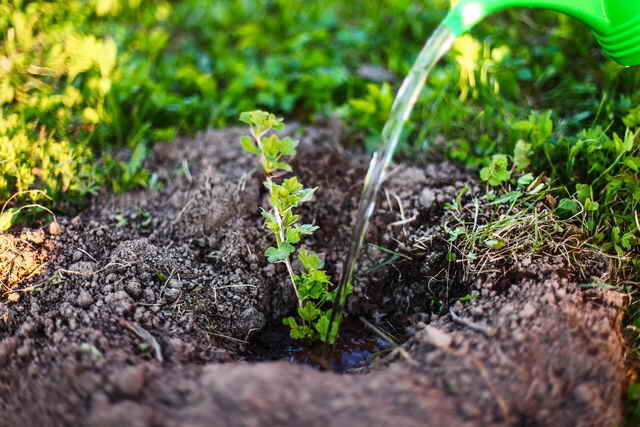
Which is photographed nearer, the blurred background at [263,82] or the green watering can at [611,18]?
the green watering can at [611,18]

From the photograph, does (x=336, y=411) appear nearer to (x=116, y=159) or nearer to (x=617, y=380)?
(x=617, y=380)

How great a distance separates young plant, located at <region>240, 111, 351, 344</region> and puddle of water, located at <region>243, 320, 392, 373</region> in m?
0.05

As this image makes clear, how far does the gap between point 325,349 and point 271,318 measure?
25cm

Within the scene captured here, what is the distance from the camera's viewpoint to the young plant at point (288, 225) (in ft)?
5.49

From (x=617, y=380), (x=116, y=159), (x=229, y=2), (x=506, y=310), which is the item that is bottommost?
(x=617, y=380)

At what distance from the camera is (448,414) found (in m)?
1.32

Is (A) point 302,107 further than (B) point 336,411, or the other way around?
(A) point 302,107

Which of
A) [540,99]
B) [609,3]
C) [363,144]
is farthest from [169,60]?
[609,3]

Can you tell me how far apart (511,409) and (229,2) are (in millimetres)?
2932

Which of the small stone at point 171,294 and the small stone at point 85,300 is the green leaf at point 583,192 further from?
the small stone at point 85,300

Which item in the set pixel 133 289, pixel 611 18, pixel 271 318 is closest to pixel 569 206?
pixel 611 18

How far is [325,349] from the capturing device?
1836mm

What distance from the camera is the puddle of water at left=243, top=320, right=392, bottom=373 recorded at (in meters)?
1.80

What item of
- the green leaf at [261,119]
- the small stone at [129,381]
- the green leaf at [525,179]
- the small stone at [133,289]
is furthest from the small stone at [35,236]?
the green leaf at [525,179]
